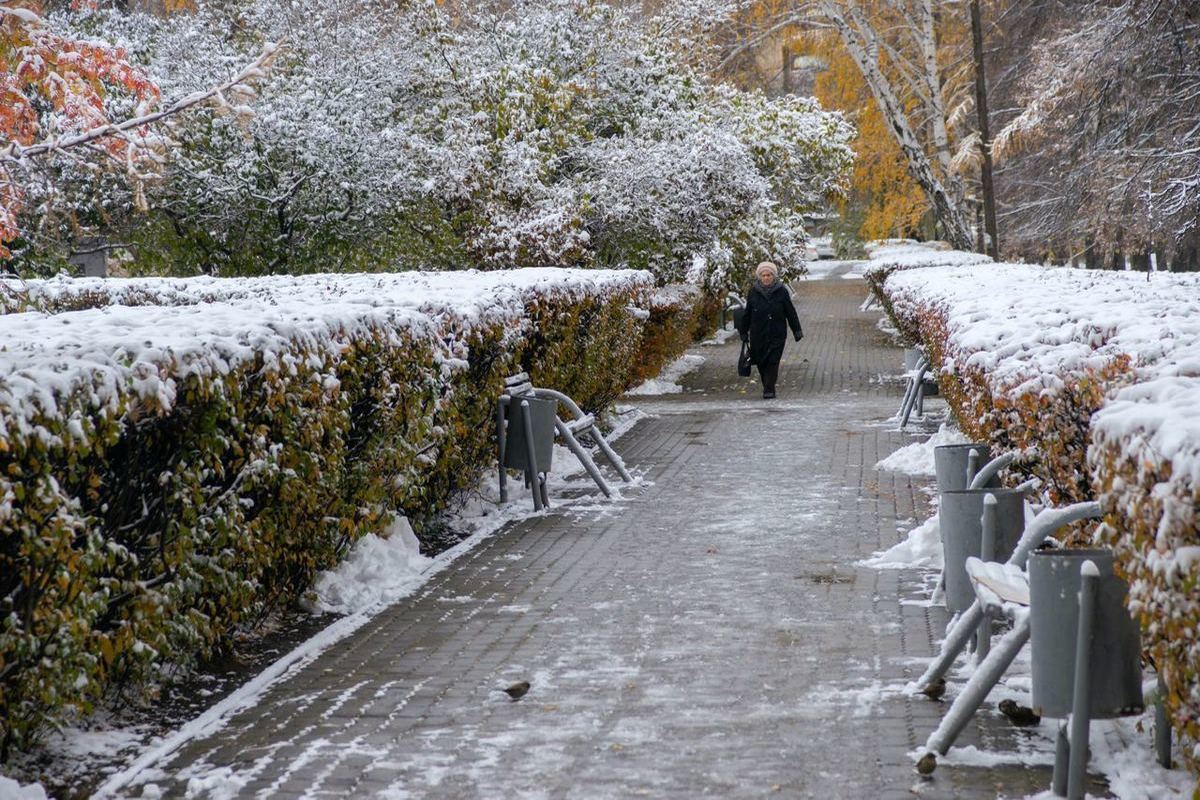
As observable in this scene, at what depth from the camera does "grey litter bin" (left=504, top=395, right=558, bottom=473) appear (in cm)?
1023

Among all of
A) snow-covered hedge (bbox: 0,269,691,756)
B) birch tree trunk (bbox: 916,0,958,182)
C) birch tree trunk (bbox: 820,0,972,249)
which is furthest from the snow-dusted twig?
birch tree trunk (bbox: 916,0,958,182)

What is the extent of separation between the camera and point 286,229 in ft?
67.3

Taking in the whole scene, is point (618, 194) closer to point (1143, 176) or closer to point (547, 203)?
point (547, 203)

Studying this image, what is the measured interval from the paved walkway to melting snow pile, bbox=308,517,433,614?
0.20 m

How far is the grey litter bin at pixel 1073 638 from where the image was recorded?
13.2 feet

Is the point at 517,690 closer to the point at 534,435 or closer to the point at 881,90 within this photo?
the point at 534,435

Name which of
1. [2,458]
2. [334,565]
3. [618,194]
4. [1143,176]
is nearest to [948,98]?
[1143,176]

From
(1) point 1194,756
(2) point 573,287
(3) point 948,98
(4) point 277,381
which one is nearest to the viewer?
(1) point 1194,756

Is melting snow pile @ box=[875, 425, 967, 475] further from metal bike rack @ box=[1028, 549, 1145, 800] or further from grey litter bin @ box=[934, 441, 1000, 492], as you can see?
metal bike rack @ box=[1028, 549, 1145, 800]

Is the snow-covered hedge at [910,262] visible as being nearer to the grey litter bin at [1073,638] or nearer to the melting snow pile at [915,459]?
the melting snow pile at [915,459]

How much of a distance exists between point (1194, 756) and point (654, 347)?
686 inches

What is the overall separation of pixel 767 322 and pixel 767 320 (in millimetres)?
25

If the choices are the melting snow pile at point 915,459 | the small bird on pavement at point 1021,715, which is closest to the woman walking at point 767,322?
the melting snow pile at point 915,459

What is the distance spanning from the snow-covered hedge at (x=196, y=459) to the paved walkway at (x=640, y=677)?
19.8 inches
